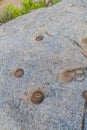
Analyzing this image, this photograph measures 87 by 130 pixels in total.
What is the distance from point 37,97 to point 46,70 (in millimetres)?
525

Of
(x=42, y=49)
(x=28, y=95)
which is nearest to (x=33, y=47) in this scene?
(x=42, y=49)

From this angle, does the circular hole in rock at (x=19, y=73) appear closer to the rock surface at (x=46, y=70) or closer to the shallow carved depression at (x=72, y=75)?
the rock surface at (x=46, y=70)

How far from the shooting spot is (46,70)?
5.75 m

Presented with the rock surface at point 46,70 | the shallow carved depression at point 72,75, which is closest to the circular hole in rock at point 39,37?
the rock surface at point 46,70

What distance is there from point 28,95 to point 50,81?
0.44 m

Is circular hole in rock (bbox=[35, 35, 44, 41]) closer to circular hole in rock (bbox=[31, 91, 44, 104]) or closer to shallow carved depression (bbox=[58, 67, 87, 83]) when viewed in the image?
shallow carved depression (bbox=[58, 67, 87, 83])

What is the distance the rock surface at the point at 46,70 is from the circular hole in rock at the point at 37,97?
0.05 meters

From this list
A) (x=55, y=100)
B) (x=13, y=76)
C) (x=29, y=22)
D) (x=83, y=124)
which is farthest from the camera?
(x=29, y=22)

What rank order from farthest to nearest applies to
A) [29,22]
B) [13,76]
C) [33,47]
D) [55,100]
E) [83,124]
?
[29,22], [33,47], [13,76], [55,100], [83,124]

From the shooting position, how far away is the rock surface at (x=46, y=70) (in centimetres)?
525

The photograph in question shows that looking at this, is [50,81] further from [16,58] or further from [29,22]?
[29,22]

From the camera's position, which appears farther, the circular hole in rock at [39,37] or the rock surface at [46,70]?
the circular hole in rock at [39,37]

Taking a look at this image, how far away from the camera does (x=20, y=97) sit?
18.2 ft

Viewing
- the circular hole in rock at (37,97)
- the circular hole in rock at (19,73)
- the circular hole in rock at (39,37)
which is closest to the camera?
the circular hole in rock at (37,97)
